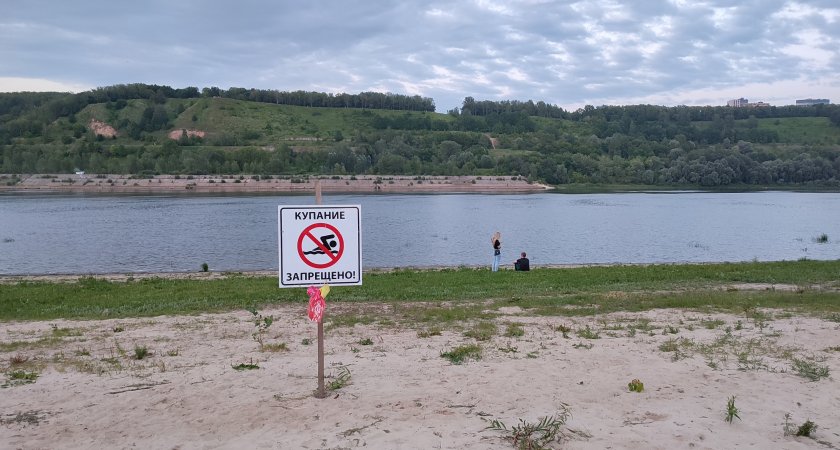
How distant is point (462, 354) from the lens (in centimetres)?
916

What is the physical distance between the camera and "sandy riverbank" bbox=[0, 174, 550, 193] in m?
119

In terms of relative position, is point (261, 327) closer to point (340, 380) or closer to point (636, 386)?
point (340, 380)

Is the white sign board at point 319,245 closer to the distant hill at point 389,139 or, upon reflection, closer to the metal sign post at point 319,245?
the metal sign post at point 319,245

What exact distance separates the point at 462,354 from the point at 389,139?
144824 mm

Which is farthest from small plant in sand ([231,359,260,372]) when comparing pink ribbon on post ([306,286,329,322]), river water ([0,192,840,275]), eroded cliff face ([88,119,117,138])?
eroded cliff face ([88,119,117,138])

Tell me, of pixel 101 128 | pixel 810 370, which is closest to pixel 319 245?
pixel 810 370

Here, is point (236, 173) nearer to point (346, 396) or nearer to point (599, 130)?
point (599, 130)

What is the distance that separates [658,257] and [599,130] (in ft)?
494

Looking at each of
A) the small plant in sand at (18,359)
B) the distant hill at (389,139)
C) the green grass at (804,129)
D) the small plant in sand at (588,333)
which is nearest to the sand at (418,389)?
the small plant in sand at (18,359)

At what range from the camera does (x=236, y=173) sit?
127 meters

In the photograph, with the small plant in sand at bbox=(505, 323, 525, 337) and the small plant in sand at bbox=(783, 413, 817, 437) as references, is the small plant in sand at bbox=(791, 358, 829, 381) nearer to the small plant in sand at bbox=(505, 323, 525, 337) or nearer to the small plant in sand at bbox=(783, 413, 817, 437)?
the small plant in sand at bbox=(783, 413, 817, 437)

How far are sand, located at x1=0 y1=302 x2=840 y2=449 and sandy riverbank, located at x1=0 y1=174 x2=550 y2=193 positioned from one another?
106240 mm

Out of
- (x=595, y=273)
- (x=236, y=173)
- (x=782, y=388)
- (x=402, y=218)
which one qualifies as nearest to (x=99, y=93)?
(x=236, y=173)

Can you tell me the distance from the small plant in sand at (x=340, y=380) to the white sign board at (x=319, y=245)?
1.52 m
